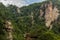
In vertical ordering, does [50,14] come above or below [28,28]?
above

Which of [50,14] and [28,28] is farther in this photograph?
[50,14]

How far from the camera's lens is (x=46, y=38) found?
34.4 meters

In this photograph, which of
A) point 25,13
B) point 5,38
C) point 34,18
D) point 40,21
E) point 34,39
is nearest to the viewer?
point 34,39

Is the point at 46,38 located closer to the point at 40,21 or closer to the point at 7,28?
the point at 7,28

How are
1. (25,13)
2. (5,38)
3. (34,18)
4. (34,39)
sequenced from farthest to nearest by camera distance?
1. (25,13)
2. (34,18)
3. (5,38)
4. (34,39)

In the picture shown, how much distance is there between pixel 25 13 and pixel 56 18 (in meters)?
25.3

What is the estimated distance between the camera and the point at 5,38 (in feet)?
127

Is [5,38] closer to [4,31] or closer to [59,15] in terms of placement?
[4,31]

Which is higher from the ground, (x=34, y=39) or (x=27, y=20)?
(x=34, y=39)

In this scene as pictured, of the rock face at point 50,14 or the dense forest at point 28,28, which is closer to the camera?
the dense forest at point 28,28

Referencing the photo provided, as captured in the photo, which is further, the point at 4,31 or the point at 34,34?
the point at 4,31

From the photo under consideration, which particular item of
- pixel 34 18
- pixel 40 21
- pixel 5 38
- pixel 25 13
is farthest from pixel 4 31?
pixel 25 13

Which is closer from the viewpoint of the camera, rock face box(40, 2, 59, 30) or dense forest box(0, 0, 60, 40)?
dense forest box(0, 0, 60, 40)

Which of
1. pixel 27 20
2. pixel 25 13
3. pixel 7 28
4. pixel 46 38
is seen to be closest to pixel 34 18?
pixel 27 20
